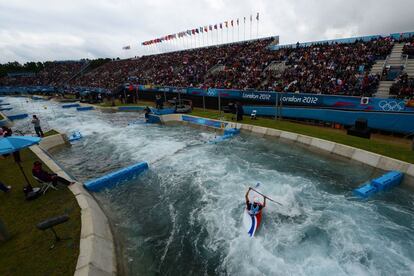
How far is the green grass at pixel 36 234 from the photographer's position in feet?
18.9

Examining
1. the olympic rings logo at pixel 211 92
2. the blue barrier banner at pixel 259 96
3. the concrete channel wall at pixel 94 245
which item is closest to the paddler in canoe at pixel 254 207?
the concrete channel wall at pixel 94 245

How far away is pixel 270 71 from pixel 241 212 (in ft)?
74.6

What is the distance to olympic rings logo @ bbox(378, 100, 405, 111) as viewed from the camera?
15125 millimetres

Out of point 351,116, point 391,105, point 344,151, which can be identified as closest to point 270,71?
point 351,116

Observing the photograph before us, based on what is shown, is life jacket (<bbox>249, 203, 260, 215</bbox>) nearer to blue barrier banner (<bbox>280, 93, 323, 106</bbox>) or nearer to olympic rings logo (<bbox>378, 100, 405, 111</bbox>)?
olympic rings logo (<bbox>378, 100, 405, 111</bbox>)

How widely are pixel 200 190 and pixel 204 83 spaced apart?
84.3 feet

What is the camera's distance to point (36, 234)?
6.94m

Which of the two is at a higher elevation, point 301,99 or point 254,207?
point 301,99

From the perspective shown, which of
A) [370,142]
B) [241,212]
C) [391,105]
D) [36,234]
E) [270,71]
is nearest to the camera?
[36,234]

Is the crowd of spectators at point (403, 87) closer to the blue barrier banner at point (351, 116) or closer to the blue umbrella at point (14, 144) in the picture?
the blue barrier banner at point (351, 116)

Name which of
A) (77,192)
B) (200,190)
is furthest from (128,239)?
(200,190)

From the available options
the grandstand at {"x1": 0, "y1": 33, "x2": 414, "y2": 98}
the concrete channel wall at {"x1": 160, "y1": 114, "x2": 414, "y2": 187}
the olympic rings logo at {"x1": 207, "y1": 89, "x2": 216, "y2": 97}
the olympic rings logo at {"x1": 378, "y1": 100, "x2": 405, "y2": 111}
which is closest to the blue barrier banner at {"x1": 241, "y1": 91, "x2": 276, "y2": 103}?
the grandstand at {"x1": 0, "y1": 33, "x2": 414, "y2": 98}

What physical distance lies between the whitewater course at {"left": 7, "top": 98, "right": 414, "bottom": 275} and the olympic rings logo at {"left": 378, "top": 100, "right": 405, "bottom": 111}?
6226 mm

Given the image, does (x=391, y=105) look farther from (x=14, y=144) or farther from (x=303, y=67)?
(x=14, y=144)
